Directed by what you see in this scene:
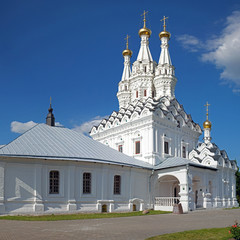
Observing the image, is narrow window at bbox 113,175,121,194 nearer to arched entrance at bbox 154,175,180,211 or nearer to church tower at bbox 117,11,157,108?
arched entrance at bbox 154,175,180,211

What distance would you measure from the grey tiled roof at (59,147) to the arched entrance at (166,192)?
2.39 metres

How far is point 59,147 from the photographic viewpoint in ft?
69.9

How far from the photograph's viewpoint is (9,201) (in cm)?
1852

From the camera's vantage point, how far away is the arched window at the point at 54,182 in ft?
65.4

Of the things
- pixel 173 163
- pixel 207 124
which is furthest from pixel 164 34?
pixel 173 163

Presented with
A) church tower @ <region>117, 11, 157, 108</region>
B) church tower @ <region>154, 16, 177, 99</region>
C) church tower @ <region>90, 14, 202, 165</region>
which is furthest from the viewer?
church tower @ <region>117, 11, 157, 108</region>

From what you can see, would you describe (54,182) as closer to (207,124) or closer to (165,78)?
(165,78)

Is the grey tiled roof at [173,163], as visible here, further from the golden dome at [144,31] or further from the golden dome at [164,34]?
the golden dome at [144,31]

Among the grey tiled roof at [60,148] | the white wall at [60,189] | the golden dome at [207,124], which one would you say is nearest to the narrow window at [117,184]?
the white wall at [60,189]

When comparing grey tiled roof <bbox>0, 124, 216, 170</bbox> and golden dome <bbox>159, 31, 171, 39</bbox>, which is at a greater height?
golden dome <bbox>159, 31, 171, 39</bbox>

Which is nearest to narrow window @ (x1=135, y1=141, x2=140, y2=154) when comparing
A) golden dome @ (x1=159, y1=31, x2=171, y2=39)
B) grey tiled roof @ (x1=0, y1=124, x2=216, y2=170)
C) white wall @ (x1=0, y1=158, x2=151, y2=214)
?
grey tiled roof @ (x1=0, y1=124, x2=216, y2=170)

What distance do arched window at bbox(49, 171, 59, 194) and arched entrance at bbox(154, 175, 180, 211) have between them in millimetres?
9231

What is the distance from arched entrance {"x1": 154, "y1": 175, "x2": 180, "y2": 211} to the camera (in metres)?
24.6

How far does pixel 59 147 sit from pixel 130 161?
621 cm
